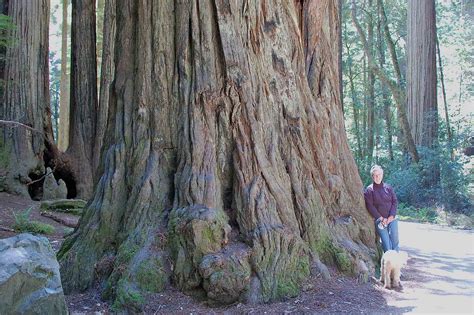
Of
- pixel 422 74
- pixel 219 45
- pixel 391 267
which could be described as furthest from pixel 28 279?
pixel 422 74

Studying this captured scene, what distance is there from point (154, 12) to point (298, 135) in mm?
2422

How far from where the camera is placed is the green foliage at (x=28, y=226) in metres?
9.40

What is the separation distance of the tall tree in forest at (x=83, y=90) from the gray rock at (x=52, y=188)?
88cm

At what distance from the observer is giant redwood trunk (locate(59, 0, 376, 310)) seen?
6.33m

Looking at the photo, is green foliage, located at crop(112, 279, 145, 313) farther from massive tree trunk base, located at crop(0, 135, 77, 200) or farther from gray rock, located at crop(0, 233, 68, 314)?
massive tree trunk base, located at crop(0, 135, 77, 200)

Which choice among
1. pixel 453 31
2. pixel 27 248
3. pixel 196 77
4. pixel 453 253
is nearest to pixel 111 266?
pixel 27 248

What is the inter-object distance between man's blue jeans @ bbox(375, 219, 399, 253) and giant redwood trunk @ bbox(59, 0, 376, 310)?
0.28m

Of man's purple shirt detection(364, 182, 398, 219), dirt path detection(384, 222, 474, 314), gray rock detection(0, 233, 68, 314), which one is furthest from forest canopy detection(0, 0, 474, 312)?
gray rock detection(0, 233, 68, 314)

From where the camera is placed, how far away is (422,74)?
61.9ft

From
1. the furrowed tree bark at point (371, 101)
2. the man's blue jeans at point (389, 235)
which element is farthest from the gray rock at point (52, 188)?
the furrowed tree bark at point (371, 101)

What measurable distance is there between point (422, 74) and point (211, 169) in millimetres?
13955

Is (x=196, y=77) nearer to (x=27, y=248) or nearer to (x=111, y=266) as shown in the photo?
(x=111, y=266)

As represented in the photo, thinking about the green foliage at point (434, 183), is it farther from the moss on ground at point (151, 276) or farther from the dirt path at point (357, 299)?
the moss on ground at point (151, 276)

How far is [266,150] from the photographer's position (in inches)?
278
